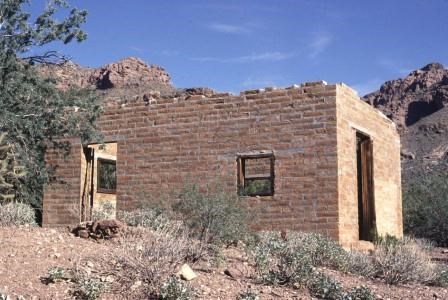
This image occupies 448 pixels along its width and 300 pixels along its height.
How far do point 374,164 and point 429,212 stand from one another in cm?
823

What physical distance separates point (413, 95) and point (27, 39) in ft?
207

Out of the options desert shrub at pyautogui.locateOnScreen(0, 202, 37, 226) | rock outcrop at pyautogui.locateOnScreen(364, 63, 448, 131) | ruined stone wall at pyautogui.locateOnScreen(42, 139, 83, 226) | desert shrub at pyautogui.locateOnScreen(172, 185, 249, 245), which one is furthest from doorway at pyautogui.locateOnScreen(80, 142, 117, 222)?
rock outcrop at pyautogui.locateOnScreen(364, 63, 448, 131)

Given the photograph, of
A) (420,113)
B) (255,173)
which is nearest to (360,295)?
(255,173)

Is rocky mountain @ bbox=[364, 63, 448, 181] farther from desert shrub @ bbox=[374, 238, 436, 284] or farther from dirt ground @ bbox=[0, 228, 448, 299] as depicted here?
dirt ground @ bbox=[0, 228, 448, 299]

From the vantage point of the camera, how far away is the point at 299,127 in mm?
13117

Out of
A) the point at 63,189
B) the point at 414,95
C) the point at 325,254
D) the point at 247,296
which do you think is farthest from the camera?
the point at 414,95

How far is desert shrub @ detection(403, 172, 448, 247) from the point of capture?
2156 cm

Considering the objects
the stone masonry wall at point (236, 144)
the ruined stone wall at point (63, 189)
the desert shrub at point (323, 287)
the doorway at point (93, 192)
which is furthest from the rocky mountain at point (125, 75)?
the desert shrub at point (323, 287)

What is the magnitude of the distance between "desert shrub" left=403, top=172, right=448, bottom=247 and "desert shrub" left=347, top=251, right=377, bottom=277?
37.8 ft

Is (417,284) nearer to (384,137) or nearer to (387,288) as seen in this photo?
(387,288)

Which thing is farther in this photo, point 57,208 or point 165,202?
point 57,208

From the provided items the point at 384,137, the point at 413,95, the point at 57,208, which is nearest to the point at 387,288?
the point at 384,137

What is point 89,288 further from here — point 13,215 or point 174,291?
point 13,215

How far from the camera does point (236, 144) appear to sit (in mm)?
13734
